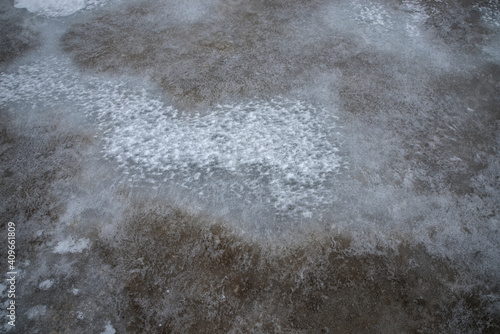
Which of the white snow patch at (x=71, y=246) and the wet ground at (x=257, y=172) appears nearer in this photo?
the wet ground at (x=257, y=172)

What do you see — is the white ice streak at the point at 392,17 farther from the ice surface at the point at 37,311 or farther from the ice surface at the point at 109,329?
the ice surface at the point at 37,311

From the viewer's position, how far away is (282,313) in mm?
1352

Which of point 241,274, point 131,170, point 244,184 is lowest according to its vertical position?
point 241,274

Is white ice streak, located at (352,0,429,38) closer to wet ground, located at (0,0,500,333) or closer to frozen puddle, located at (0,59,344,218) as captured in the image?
wet ground, located at (0,0,500,333)

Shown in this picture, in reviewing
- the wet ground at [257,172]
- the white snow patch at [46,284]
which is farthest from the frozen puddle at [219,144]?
the white snow patch at [46,284]

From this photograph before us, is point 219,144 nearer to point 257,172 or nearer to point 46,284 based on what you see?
point 257,172

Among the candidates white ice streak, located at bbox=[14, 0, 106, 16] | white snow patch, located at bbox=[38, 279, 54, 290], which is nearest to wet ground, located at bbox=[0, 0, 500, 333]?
white snow patch, located at bbox=[38, 279, 54, 290]

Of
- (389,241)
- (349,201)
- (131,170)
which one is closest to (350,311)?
(389,241)

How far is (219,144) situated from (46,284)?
120cm

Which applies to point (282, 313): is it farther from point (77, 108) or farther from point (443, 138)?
point (77, 108)

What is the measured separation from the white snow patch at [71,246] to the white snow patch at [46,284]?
148 millimetres

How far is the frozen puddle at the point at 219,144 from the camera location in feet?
5.74

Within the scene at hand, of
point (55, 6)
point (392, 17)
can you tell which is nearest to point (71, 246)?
point (55, 6)

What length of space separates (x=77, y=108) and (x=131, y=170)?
79 cm
